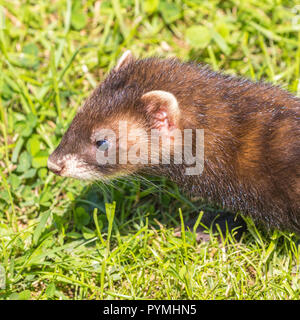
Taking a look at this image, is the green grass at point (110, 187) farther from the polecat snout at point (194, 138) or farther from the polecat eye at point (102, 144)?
the polecat eye at point (102, 144)

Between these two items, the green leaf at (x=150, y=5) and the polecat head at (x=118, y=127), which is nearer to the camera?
the polecat head at (x=118, y=127)

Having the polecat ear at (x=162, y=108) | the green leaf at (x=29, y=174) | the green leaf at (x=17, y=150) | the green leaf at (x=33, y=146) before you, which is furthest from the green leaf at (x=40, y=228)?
the polecat ear at (x=162, y=108)

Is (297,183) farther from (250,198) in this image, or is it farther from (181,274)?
(181,274)

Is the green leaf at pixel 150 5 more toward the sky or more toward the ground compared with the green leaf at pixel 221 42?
more toward the sky

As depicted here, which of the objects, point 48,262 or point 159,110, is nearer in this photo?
point 159,110

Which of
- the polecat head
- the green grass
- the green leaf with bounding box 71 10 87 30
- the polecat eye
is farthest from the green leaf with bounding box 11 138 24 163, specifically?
the green leaf with bounding box 71 10 87 30
